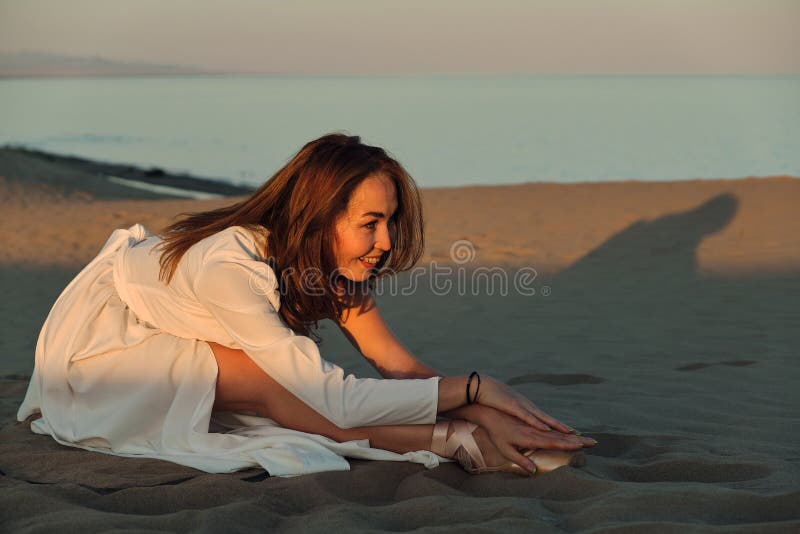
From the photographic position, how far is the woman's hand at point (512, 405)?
3.23 meters

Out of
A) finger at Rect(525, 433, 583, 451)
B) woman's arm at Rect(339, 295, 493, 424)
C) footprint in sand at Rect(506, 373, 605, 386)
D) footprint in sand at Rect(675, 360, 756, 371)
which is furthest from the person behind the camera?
footprint in sand at Rect(675, 360, 756, 371)

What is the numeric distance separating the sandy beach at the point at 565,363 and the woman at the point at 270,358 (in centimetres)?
10

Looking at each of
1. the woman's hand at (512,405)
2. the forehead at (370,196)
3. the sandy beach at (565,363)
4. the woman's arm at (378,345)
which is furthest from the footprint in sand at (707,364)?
the forehead at (370,196)

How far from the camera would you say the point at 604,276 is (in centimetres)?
760

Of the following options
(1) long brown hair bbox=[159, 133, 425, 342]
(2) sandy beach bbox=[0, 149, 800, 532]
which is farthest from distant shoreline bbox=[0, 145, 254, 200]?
(1) long brown hair bbox=[159, 133, 425, 342]

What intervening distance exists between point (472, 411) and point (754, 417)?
1336 millimetres

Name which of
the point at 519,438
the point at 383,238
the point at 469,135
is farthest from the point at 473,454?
the point at 469,135

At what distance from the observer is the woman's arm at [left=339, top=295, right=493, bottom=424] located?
149 inches

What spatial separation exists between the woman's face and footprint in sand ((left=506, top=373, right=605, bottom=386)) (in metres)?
1.62

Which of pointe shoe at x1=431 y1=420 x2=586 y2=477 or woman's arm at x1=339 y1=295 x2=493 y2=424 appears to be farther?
woman's arm at x1=339 y1=295 x2=493 y2=424

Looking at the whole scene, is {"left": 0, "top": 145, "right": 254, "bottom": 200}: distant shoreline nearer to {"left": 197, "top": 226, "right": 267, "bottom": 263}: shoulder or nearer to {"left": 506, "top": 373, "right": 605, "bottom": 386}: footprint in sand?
{"left": 506, "top": 373, "right": 605, "bottom": 386}: footprint in sand

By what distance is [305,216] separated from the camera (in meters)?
3.37

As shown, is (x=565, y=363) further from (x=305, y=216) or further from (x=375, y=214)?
(x=305, y=216)

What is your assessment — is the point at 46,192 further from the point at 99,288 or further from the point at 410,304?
the point at 99,288
